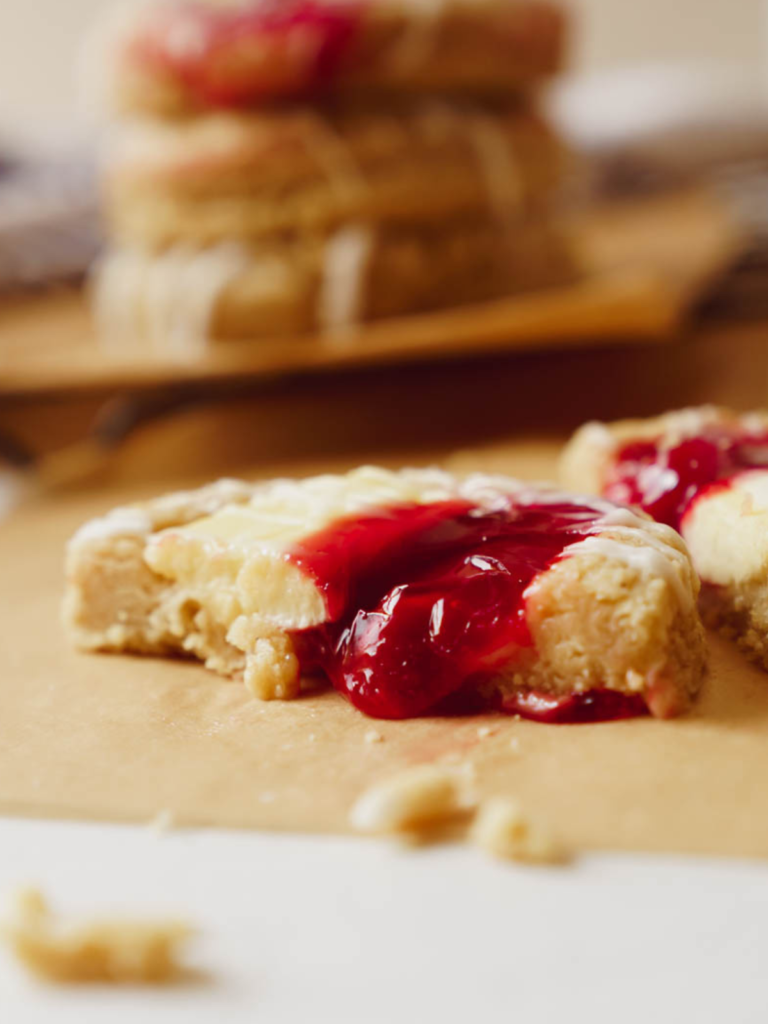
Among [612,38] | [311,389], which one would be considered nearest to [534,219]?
[311,389]

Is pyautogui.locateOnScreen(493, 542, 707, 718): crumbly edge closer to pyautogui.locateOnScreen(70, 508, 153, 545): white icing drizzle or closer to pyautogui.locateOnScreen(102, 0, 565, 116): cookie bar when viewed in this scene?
pyautogui.locateOnScreen(70, 508, 153, 545): white icing drizzle

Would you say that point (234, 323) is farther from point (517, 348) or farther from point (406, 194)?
point (517, 348)

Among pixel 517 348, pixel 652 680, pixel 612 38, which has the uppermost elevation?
pixel 612 38

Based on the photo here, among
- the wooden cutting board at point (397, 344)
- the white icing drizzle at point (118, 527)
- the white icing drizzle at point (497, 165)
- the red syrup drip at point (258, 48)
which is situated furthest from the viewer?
the white icing drizzle at point (497, 165)

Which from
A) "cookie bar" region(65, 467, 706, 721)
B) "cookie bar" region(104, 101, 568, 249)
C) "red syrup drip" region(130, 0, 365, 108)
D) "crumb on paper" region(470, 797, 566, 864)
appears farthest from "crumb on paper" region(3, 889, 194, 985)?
"red syrup drip" region(130, 0, 365, 108)

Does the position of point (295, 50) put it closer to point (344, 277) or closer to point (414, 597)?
point (344, 277)

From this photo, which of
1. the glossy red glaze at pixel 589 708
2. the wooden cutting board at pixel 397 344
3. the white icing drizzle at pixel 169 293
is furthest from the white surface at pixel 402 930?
the white icing drizzle at pixel 169 293

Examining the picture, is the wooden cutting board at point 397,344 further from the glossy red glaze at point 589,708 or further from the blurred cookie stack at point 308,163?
the glossy red glaze at point 589,708
